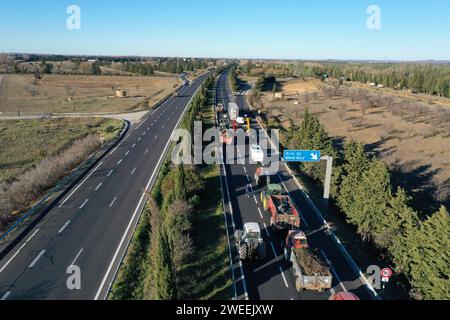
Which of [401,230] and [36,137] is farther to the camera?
[36,137]

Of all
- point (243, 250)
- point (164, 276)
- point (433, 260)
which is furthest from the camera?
point (243, 250)

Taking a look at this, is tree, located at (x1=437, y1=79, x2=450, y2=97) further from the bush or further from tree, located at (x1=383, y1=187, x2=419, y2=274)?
the bush

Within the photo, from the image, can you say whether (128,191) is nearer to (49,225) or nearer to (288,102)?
(49,225)

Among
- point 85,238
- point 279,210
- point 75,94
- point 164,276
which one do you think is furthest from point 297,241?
point 75,94

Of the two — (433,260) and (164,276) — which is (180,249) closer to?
(164,276)

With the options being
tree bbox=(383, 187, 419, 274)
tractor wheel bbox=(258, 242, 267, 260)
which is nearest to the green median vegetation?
tractor wheel bbox=(258, 242, 267, 260)
